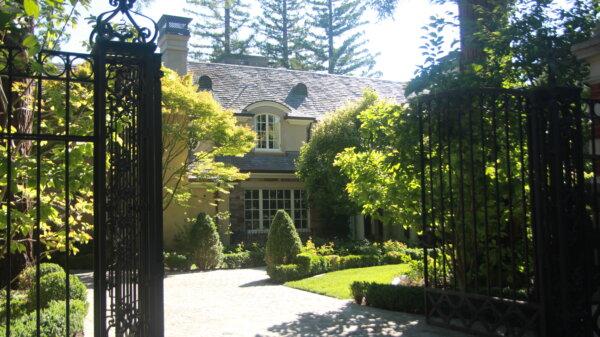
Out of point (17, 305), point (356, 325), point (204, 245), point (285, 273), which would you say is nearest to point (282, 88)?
point (204, 245)

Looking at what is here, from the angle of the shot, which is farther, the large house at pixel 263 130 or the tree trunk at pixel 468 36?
the large house at pixel 263 130

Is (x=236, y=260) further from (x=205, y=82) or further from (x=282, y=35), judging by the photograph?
(x=282, y=35)

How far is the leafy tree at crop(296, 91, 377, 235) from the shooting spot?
813 inches

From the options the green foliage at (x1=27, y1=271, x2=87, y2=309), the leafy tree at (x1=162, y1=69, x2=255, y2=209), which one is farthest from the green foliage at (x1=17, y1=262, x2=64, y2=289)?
the leafy tree at (x1=162, y1=69, x2=255, y2=209)

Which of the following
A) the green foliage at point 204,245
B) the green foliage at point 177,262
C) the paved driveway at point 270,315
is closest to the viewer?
the paved driveway at point 270,315

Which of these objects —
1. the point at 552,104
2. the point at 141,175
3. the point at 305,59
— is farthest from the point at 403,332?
the point at 305,59

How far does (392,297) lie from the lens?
962cm

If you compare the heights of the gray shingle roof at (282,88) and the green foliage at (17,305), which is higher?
the gray shingle roof at (282,88)

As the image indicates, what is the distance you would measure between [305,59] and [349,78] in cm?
1096

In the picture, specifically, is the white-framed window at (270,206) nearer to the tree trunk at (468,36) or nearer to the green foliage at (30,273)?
the green foliage at (30,273)

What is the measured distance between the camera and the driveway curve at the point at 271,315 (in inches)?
318

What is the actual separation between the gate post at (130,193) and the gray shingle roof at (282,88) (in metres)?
18.6

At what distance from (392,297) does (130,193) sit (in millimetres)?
6403

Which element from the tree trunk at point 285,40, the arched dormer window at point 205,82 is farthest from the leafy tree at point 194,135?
the tree trunk at point 285,40
